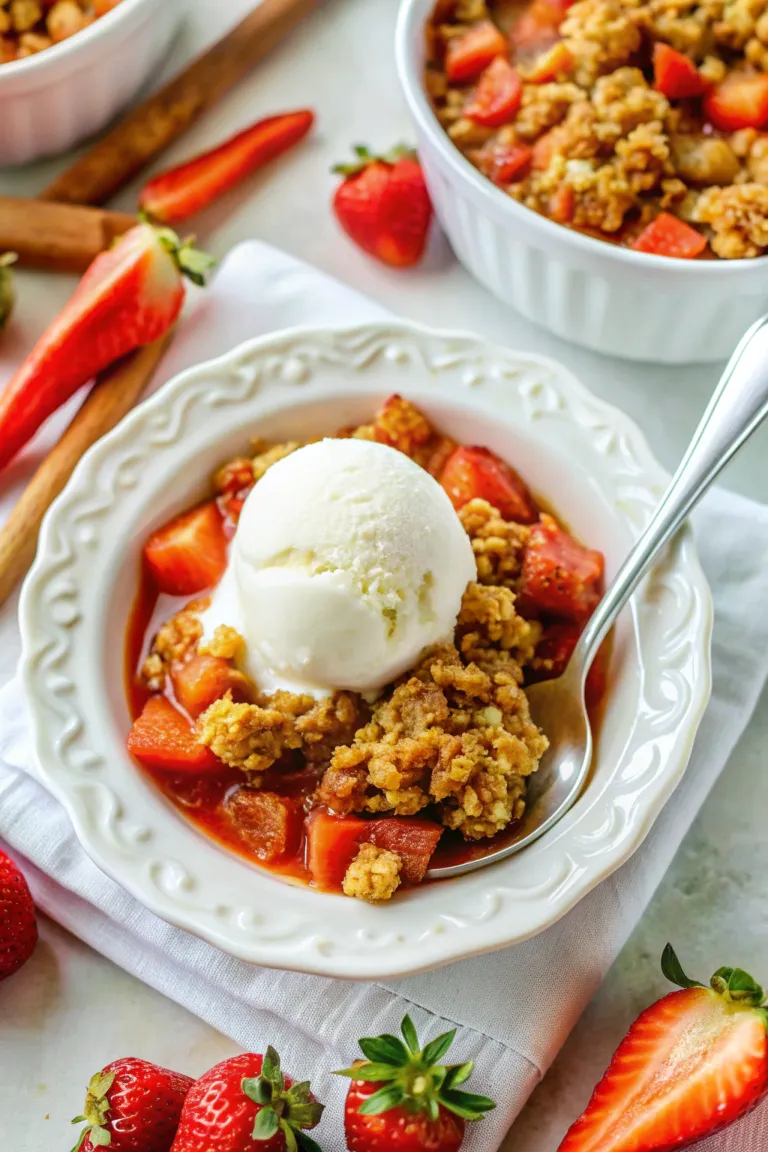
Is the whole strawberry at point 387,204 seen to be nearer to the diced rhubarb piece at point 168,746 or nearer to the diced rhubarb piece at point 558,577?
the diced rhubarb piece at point 558,577

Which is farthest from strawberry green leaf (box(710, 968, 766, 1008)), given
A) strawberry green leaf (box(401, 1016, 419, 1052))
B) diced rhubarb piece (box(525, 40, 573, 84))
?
diced rhubarb piece (box(525, 40, 573, 84))

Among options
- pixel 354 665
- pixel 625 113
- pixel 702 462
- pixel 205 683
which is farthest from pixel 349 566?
pixel 625 113

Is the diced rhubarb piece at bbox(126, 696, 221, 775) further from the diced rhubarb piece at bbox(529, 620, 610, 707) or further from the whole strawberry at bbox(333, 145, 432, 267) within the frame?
the whole strawberry at bbox(333, 145, 432, 267)

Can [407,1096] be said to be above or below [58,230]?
below

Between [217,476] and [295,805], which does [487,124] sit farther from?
[295,805]

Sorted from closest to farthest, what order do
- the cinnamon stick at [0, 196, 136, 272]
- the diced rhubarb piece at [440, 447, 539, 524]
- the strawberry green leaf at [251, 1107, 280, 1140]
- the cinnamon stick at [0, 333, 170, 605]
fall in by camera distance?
the strawberry green leaf at [251, 1107, 280, 1140] < the diced rhubarb piece at [440, 447, 539, 524] < the cinnamon stick at [0, 333, 170, 605] < the cinnamon stick at [0, 196, 136, 272]

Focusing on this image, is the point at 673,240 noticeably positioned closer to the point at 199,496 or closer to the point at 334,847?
the point at 199,496
